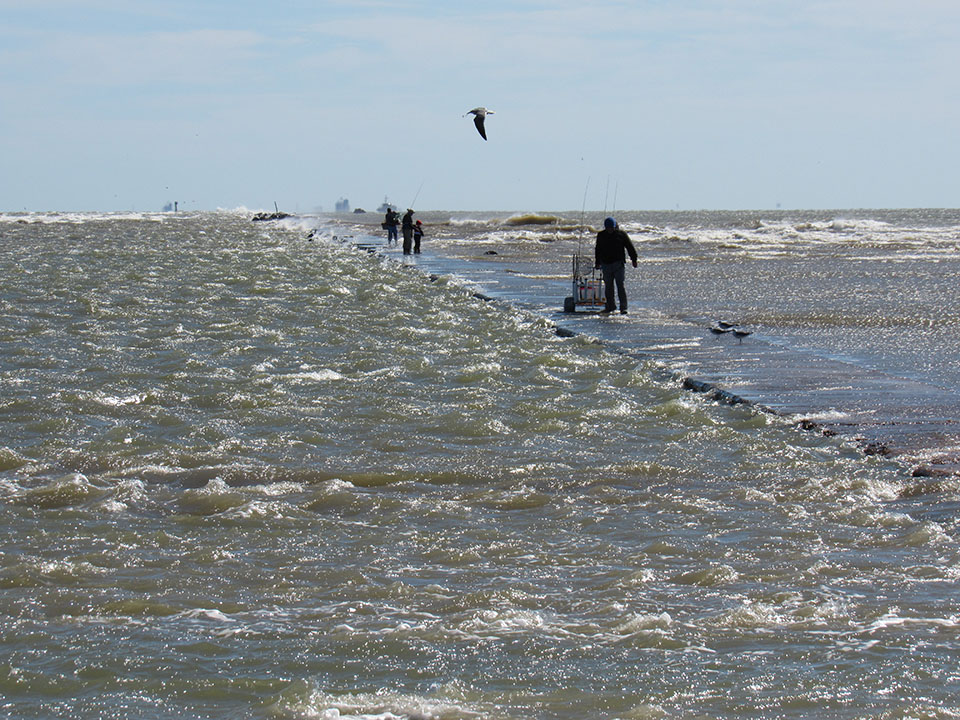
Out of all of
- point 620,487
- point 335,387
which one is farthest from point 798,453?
point 335,387

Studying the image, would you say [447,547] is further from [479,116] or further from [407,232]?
[407,232]

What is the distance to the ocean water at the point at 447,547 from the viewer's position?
5.25 meters

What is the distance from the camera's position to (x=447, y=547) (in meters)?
7.30

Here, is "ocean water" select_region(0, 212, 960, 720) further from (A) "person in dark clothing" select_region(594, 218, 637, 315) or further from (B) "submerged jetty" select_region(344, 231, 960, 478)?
(A) "person in dark clothing" select_region(594, 218, 637, 315)

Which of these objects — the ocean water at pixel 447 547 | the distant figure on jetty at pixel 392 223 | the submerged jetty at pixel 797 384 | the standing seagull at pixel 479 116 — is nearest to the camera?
the ocean water at pixel 447 547

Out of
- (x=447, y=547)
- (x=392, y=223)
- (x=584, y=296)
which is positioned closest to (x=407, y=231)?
(x=392, y=223)

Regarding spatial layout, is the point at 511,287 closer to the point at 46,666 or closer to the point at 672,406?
the point at 672,406

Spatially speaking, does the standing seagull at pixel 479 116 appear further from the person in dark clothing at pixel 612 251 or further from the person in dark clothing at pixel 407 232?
the person in dark clothing at pixel 407 232

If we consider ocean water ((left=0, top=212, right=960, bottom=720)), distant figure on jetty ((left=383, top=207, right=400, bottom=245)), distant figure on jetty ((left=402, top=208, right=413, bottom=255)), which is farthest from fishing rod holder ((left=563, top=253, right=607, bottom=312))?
distant figure on jetty ((left=383, top=207, right=400, bottom=245))

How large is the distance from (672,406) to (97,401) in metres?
5.53

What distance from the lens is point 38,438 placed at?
405 inches

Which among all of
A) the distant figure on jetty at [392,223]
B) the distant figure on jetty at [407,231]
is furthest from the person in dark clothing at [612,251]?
the distant figure on jetty at [392,223]

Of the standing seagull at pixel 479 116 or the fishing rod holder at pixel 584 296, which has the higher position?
the standing seagull at pixel 479 116

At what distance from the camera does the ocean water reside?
17.2ft
